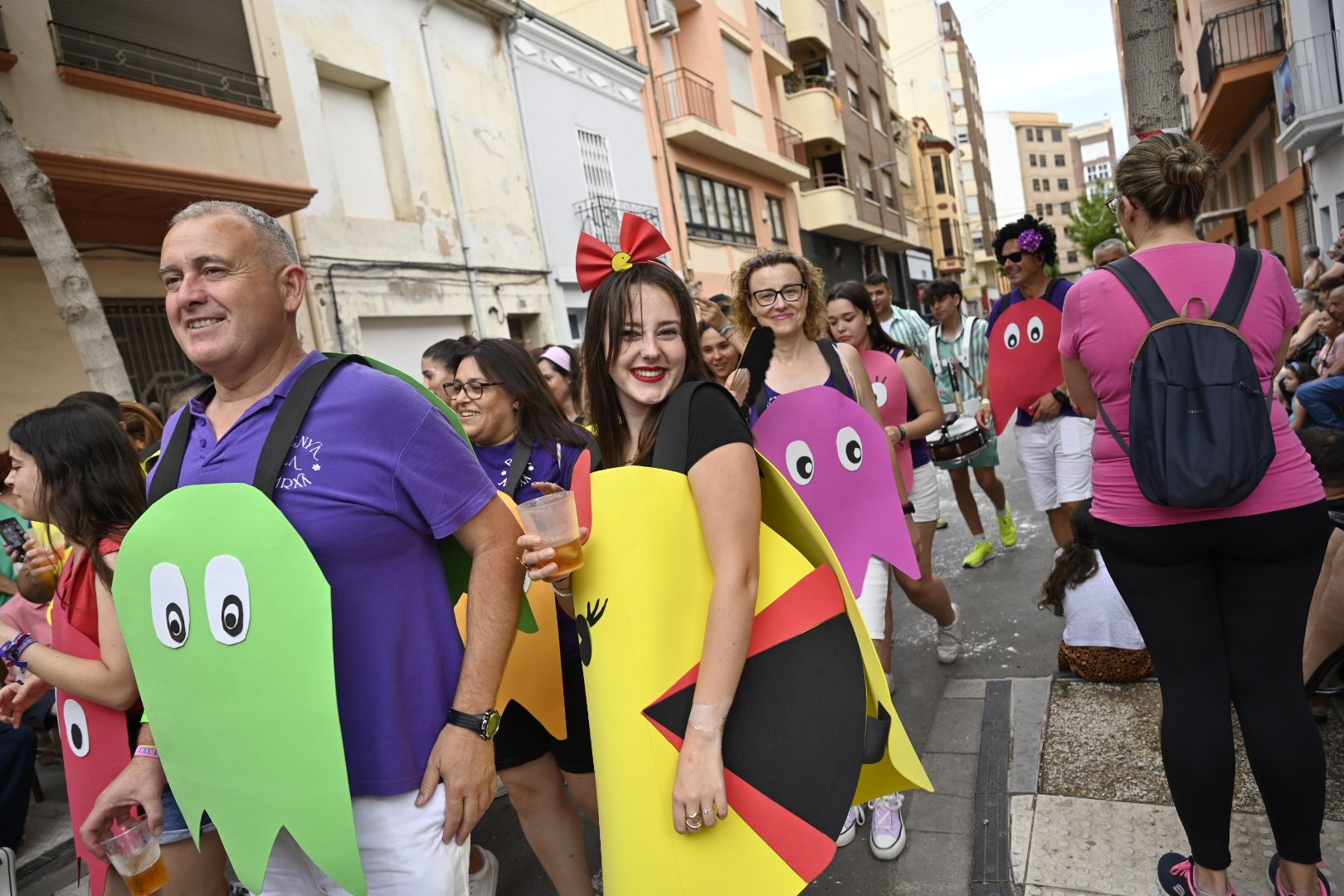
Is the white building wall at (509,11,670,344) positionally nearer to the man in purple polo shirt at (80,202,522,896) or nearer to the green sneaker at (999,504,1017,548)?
the green sneaker at (999,504,1017,548)

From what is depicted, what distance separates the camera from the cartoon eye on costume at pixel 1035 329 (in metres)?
4.54

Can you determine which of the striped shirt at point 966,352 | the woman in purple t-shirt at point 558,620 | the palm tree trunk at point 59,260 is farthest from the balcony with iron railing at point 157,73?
the striped shirt at point 966,352

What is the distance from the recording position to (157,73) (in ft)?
27.0

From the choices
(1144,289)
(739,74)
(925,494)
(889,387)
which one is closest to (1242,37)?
(739,74)

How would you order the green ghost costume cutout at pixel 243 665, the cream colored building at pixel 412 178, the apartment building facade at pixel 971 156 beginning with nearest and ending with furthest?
the green ghost costume cutout at pixel 243 665 → the cream colored building at pixel 412 178 → the apartment building facade at pixel 971 156

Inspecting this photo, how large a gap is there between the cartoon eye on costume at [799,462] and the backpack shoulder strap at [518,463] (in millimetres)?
806

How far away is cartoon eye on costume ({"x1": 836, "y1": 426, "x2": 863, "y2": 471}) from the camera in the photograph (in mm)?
3039

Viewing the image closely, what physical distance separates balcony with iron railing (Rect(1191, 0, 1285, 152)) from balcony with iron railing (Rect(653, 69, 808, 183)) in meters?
9.60

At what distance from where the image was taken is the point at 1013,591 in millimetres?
5133

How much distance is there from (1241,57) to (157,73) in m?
21.4

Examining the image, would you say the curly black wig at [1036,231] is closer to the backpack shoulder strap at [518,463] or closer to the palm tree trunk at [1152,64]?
the palm tree trunk at [1152,64]

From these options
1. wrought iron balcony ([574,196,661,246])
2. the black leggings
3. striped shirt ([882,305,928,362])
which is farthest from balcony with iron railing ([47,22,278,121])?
the black leggings

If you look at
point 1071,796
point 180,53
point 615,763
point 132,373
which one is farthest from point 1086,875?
point 180,53

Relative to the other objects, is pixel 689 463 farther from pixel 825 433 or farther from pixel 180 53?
pixel 180 53
